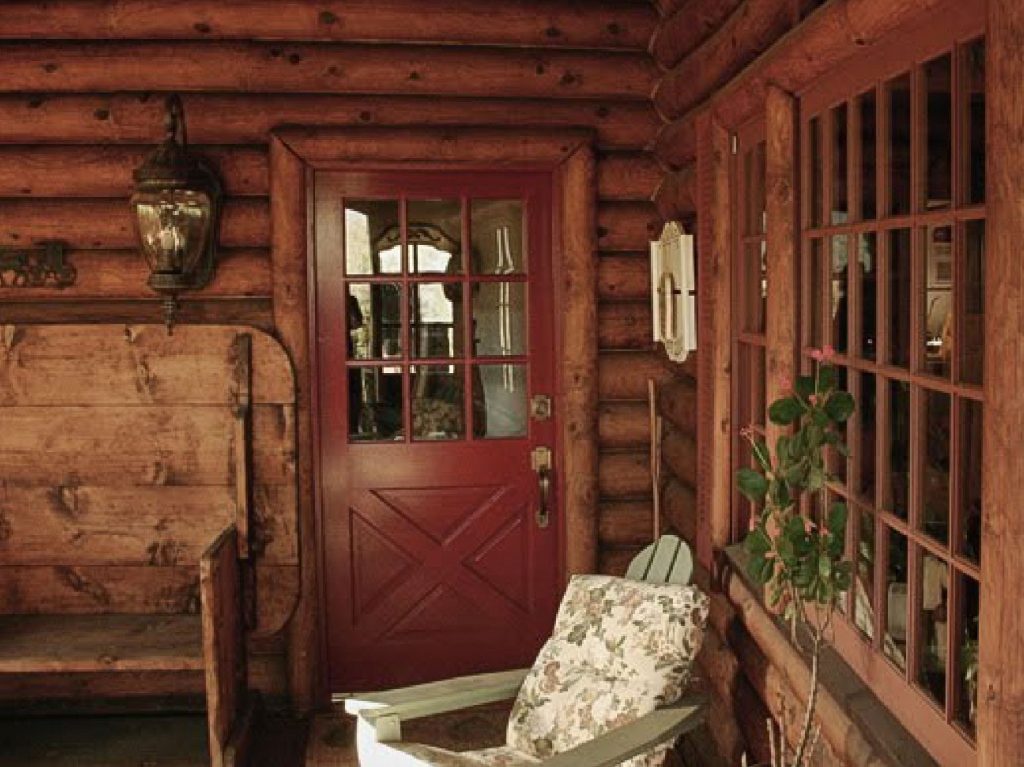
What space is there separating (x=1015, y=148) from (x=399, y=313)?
3.43 meters

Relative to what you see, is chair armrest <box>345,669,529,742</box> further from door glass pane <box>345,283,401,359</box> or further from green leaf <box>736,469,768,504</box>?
door glass pane <box>345,283,401,359</box>

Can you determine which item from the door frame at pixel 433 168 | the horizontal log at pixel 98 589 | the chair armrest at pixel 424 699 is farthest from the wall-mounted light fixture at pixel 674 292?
the horizontal log at pixel 98 589

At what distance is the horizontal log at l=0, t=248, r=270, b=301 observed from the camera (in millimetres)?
4855

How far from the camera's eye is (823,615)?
3111 mm

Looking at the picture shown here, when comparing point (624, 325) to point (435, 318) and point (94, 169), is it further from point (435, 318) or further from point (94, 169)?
point (94, 169)

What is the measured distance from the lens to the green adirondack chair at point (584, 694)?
328 cm

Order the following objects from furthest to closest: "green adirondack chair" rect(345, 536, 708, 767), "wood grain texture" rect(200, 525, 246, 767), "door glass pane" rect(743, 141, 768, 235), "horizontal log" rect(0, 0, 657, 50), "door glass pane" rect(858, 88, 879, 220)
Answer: "horizontal log" rect(0, 0, 657, 50) → "wood grain texture" rect(200, 525, 246, 767) → "door glass pane" rect(743, 141, 768, 235) → "green adirondack chair" rect(345, 536, 708, 767) → "door glass pane" rect(858, 88, 879, 220)

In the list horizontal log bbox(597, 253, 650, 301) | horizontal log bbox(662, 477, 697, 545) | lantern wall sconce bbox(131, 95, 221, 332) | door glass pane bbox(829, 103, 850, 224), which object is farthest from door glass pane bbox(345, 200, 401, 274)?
door glass pane bbox(829, 103, 850, 224)

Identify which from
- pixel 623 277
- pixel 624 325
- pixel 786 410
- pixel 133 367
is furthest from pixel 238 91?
pixel 786 410

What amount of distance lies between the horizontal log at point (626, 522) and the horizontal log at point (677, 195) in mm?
1239

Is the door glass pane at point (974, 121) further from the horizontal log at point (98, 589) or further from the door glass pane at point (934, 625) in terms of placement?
the horizontal log at point (98, 589)

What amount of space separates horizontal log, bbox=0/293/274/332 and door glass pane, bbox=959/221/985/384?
325cm

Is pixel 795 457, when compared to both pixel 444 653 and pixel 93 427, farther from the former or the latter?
pixel 93 427

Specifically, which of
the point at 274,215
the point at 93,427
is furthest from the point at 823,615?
the point at 93,427
